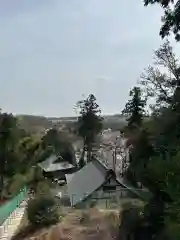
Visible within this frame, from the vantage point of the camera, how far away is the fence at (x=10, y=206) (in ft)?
71.5

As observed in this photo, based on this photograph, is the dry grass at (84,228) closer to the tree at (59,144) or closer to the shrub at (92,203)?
the shrub at (92,203)

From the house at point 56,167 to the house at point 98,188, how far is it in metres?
10.6

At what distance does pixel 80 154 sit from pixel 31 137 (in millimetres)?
11274

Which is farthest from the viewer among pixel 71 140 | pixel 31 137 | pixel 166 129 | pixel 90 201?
pixel 71 140

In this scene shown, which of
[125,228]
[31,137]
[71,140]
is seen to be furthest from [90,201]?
[71,140]

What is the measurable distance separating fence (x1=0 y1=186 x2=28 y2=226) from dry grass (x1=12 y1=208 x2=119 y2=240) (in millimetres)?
3291

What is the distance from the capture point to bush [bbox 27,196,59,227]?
19.9 metres

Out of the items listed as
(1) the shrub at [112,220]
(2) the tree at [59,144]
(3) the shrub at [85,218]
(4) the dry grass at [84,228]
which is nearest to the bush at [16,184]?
(2) the tree at [59,144]

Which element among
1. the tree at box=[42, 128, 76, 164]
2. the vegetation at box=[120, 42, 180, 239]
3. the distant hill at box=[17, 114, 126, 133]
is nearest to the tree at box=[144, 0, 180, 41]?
the vegetation at box=[120, 42, 180, 239]

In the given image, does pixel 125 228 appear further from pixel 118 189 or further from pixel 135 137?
pixel 118 189

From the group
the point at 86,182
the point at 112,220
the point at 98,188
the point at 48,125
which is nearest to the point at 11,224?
the point at 98,188

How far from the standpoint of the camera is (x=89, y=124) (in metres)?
43.9

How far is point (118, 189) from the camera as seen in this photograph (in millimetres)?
24516

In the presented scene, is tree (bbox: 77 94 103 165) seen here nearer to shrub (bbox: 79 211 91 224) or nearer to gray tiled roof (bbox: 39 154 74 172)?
gray tiled roof (bbox: 39 154 74 172)
